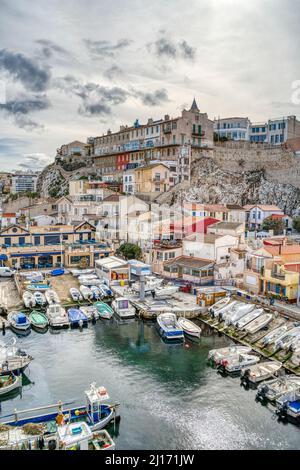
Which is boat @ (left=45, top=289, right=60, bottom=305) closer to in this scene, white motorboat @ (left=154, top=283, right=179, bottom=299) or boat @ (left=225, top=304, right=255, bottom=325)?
white motorboat @ (left=154, top=283, right=179, bottom=299)

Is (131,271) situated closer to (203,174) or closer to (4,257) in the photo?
(4,257)

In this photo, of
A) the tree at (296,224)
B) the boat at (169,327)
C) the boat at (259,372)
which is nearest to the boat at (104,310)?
the boat at (169,327)

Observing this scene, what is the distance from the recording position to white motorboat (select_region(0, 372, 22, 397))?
16.8 m

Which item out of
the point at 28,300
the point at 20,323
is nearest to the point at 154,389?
the point at 20,323

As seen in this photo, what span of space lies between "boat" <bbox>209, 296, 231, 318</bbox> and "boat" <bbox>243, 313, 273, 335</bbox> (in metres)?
2.73

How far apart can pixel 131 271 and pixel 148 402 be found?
675 inches

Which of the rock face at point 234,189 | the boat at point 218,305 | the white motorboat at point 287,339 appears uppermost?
the rock face at point 234,189

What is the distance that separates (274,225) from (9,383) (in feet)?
120

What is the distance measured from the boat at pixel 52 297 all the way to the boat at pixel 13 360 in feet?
24.8

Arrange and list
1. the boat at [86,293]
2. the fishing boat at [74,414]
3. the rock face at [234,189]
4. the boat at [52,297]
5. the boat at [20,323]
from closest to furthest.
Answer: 1. the fishing boat at [74,414]
2. the boat at [20,323]
3. the boat at [52,297]
4. the boat at [86,293]
5. the rock face at [234,189]

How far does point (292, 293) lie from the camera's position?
26031 millimetres

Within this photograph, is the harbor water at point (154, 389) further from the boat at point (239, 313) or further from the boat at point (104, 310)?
the boat at point (104, 310)

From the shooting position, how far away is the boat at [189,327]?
2309 cm

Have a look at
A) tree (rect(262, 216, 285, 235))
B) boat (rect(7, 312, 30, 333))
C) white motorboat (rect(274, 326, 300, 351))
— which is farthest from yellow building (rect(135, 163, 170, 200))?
white motorboat (rect(274, 326, 300, 351))
